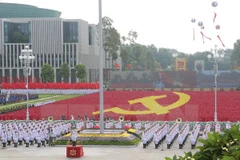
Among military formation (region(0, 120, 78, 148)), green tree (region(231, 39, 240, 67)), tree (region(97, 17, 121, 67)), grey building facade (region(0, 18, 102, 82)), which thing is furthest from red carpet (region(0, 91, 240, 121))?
green tree (region(231, 39, 240, 67))

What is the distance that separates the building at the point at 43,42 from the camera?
82062 mm

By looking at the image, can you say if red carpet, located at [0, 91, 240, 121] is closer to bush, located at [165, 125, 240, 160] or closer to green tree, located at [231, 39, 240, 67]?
bush, located at [165, 125, 240, 160]

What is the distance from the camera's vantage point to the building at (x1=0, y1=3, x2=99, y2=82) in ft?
269

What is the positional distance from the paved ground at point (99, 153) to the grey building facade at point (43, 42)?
204 feet

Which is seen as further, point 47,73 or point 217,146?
point 47,73

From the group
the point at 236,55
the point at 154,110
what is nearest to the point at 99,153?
the point at 154,110

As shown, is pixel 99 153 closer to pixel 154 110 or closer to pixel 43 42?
pixel 154 110

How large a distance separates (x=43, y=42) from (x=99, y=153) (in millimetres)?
65448

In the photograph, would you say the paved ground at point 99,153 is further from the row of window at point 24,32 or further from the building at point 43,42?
the row of window at point 24,32

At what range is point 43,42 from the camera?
82.9m

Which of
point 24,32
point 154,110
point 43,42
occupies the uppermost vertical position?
point 24,32

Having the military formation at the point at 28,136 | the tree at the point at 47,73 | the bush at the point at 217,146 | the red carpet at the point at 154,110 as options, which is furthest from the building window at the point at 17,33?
the bush at the point at 217,146

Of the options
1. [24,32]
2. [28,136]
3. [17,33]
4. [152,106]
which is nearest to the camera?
[28,136]

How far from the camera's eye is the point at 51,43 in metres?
82.9
